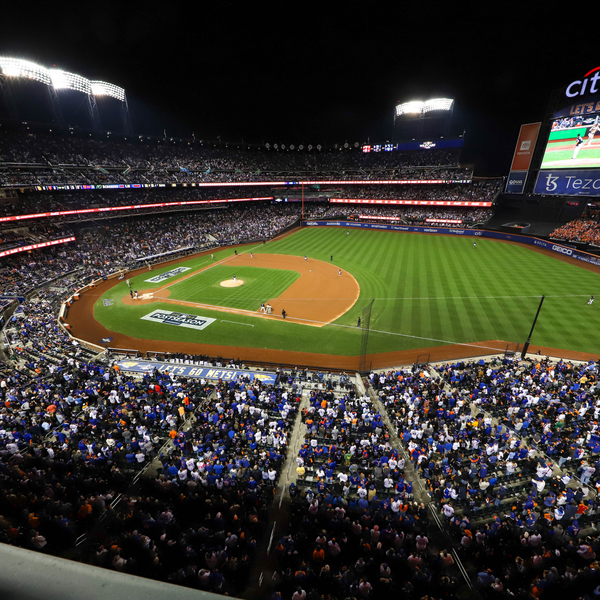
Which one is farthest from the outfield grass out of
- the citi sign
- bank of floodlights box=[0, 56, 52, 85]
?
bank of floodlights box=[0, 56, 52, 85]

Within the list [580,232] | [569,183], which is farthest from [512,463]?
[569,183]

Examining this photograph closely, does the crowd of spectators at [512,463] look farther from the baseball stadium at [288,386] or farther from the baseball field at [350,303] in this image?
the baseball field at [350,303]

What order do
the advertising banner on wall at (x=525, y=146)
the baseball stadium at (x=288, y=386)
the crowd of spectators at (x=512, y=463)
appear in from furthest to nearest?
the advertising banner on wall at (x=525, y=146)
the crowd of spectators at (x=512, y=463)
the baseball stadium at (x=288, y=386)

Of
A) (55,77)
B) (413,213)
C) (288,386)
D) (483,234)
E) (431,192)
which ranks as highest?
(55,77)

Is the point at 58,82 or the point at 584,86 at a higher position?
the point at 584,86

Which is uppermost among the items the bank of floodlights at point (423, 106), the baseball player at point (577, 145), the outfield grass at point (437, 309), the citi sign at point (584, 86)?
the bank of floodlights at point (423, 106)

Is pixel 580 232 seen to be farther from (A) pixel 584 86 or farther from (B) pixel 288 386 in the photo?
(B) pixel 288 386

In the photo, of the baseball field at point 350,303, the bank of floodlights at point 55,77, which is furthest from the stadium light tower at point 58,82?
the baseball field at point 350,303
